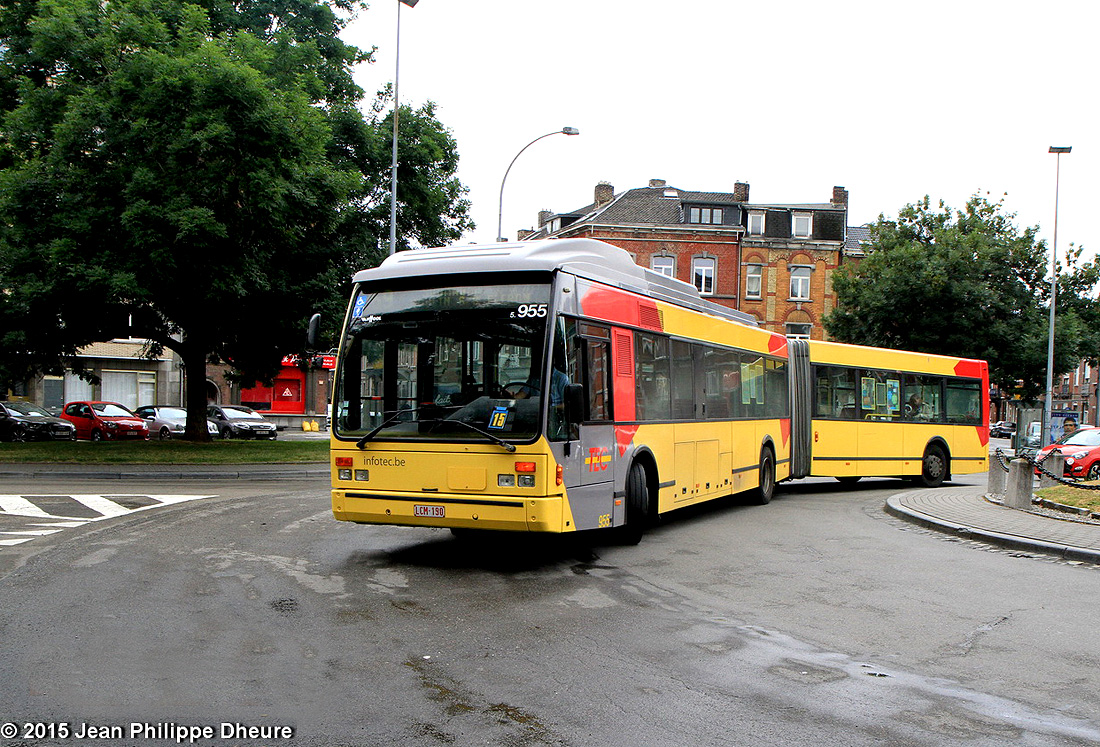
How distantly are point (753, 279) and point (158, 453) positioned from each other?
Result: 140ft

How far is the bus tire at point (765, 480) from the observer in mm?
16172

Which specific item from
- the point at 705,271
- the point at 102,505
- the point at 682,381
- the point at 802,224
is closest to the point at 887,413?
the point at 682,381

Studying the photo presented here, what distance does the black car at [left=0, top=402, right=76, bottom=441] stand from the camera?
37.3 m

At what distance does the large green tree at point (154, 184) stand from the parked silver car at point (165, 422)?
45.5 feet

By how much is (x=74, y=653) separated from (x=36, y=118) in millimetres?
20368

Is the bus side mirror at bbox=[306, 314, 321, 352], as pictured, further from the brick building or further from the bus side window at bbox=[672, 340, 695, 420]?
the brick building

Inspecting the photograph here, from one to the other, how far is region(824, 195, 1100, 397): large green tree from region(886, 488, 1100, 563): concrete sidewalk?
1023 inches

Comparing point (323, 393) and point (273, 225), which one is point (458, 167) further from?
point (323, 393)

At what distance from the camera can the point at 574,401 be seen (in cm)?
910

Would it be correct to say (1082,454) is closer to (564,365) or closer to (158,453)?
(564,365)

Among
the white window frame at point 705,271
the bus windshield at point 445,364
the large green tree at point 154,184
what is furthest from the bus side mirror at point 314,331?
the white window frame at point 705,271

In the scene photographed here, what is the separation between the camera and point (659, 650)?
6270 millimetres

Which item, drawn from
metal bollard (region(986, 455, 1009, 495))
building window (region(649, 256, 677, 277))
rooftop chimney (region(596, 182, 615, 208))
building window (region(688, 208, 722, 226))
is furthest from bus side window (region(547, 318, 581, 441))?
rooftop chimney (region(596, 182, 615, 208))

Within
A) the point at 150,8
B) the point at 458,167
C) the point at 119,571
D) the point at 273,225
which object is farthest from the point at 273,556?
the point at 458,167
